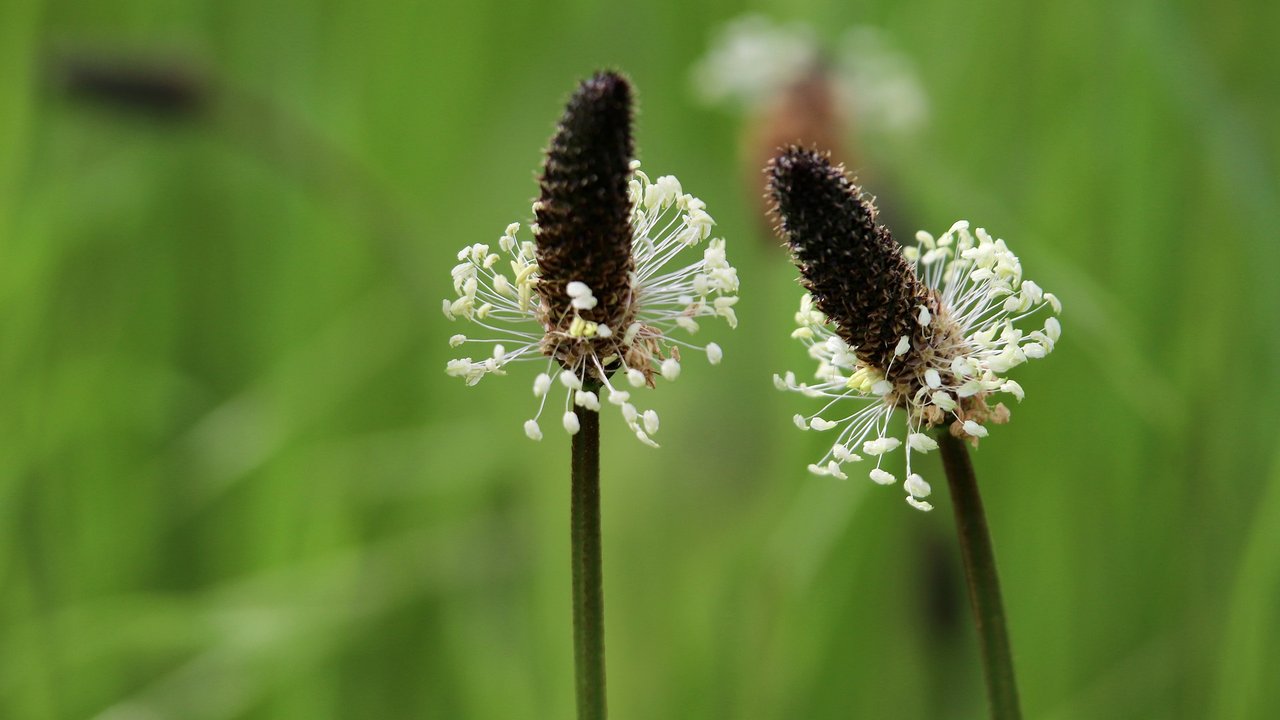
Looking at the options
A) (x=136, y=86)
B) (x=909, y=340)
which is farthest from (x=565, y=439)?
(x=909, y=340)

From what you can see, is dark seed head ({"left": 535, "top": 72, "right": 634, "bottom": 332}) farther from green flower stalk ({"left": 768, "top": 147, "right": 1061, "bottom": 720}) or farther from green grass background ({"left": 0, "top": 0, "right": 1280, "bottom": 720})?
green grass background ({"left": 0, "top": 0, "right": 1280, "bottom": 720})

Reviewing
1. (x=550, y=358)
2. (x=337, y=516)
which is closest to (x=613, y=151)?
(x=550, y=358)

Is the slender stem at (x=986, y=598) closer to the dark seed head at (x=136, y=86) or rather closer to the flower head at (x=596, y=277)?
the flower head at (x=596, y=277)

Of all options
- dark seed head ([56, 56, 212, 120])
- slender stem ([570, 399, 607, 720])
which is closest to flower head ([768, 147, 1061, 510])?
slender stem ([570, 399, 607, 720])

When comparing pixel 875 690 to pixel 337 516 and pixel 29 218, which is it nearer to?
pixel 337 516

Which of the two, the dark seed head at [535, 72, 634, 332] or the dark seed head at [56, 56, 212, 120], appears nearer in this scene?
the dark seed head at [535, 72, 634, 332]

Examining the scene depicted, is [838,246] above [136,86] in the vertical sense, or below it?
below

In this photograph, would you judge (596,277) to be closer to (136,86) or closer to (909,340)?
(909,340)
